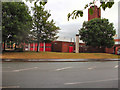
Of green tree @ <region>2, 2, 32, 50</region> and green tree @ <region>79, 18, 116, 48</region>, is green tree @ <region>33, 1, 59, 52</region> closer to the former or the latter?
green tree @ <region>2, 2, 32, 50</region>

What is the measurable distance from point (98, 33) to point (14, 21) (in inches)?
891

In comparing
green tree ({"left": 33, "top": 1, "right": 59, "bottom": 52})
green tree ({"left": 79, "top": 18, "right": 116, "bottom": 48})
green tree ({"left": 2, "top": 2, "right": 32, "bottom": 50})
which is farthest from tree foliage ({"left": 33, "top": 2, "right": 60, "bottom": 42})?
green tree ({"left": 79, "top": 18, "right": 116, "bottom": 48})

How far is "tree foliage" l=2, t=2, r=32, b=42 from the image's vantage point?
73.5 ft

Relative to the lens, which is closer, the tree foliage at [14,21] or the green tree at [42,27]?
the tree foliage at [14,21]

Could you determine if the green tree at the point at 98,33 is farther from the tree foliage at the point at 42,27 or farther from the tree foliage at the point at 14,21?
the tree foliage at the point at 14,21

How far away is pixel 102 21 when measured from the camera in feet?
123

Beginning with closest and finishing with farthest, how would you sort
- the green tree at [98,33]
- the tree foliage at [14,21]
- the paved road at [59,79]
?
the paved road at [59,79], the tree foliage at [14,21], the green tree at [98,33]

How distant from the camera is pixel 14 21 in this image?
22.8 m

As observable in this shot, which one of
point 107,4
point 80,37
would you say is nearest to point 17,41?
point 80,37

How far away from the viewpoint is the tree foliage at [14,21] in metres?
22.4

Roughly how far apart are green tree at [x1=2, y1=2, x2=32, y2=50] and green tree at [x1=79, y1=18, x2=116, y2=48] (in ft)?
59.7

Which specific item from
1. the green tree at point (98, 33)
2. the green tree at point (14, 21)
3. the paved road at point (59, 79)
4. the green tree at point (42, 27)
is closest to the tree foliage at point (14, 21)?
the green tree at point (14, 21)

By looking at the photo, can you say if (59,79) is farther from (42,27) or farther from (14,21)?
(42,27)

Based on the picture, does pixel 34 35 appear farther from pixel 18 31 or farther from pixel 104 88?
pixel 104 88
